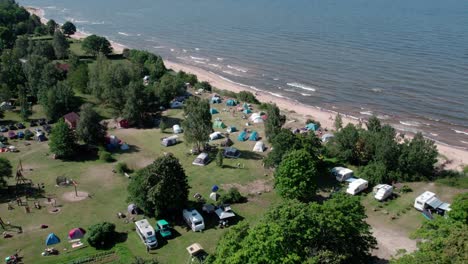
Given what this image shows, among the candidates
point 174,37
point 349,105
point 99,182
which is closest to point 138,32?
point 174,37

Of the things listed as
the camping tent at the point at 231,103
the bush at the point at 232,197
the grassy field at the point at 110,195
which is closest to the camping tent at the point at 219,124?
the grassy field at the point at 110,195

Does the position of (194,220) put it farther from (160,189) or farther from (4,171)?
(4,171)

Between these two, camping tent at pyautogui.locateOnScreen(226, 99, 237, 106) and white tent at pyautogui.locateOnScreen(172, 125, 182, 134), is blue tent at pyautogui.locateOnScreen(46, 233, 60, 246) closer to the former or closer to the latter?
white tent at pyautogui.locateOnScreen(172, 125, 182, 134)

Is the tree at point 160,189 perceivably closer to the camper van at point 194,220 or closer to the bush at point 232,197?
the camper van at point 194,220

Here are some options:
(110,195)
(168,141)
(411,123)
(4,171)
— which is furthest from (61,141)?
(411,123)

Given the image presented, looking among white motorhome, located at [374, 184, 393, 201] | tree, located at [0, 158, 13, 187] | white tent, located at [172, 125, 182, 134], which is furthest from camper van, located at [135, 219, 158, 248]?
white tent, located at [172, 125, 182, 134]
